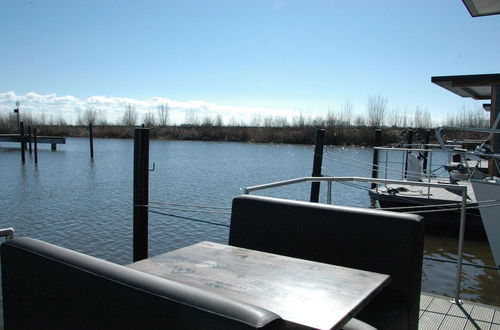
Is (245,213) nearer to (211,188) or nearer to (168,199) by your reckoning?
(168,199)

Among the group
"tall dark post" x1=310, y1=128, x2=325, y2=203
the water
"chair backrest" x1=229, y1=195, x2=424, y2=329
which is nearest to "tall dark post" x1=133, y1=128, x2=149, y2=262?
the water

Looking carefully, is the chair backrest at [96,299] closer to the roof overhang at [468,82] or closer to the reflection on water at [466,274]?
the reflection on water at [466,274]

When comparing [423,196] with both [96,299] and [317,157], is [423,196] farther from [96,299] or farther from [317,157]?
[96,299]

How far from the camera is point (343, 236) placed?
108 inches

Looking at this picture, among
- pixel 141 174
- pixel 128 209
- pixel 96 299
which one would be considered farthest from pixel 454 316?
pixel 128 209

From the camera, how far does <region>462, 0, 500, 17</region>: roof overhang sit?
19.4 ft

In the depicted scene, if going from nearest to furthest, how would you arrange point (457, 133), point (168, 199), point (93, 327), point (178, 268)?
1. point (93, 327)
2. point (178, 268)
3. point (168, 199)
4. point (457, 133)

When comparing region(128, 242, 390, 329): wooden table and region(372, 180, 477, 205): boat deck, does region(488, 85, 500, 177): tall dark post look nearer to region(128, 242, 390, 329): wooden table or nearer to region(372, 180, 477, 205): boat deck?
region(372, 180, 477, 205): boat deck

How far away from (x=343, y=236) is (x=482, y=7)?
508 cm

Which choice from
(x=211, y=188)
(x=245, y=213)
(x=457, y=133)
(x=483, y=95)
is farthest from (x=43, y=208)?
(x=457, y=133)

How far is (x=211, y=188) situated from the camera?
16578 millimetres

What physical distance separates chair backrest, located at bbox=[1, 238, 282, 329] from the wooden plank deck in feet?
8.07

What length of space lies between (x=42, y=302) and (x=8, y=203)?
12.7m

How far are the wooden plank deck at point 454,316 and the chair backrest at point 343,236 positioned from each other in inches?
25.9
